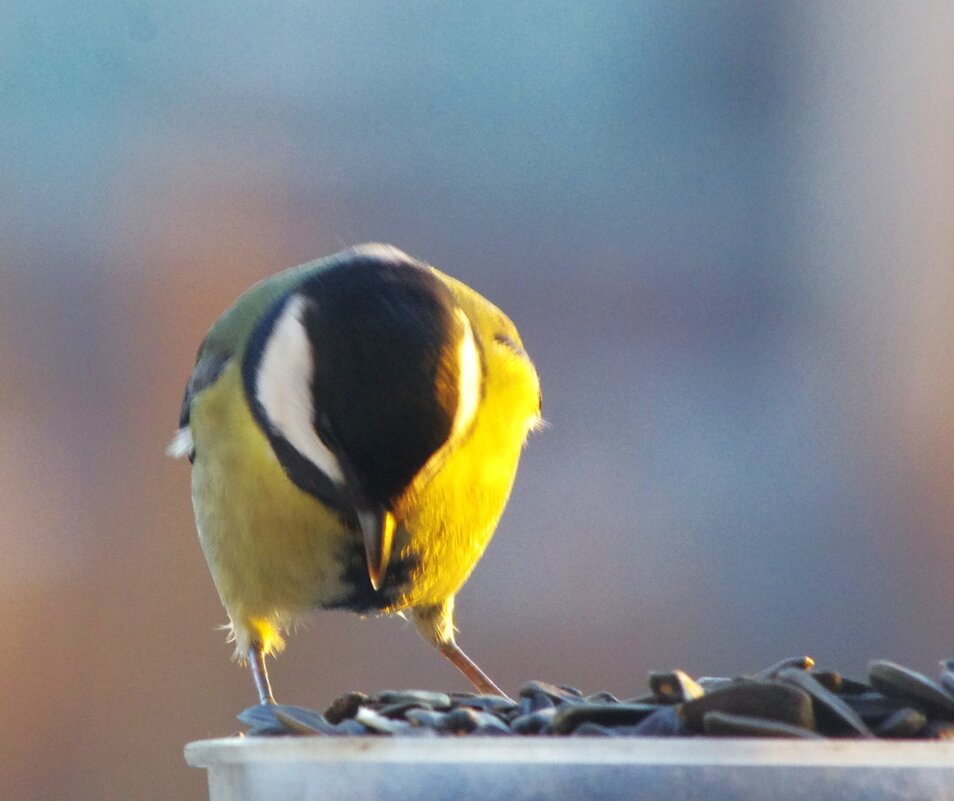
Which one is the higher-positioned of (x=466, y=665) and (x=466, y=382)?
(x=466, y=382)

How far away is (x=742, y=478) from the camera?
12.6ft

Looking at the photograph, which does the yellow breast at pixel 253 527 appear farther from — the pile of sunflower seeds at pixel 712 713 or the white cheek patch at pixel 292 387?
the pile of sunflower seeds at pixel 712 713

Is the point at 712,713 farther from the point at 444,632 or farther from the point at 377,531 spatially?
the point at 444,632

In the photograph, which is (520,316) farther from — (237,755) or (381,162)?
(237,755)

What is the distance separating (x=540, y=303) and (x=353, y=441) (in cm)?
286

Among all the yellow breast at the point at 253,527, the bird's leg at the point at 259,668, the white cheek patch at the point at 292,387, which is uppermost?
the white cheek patch at the point at 292,387

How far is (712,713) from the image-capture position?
75 centimetres

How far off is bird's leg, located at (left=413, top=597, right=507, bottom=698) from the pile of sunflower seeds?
2.52 ft

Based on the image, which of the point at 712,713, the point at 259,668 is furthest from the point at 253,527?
the point at 712,713

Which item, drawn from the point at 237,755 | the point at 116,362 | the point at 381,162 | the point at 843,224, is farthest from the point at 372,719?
the point at 843,224

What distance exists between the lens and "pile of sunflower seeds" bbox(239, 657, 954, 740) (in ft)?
2.48

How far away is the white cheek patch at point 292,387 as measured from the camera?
4.04 ft

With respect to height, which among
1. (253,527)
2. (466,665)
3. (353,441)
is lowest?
(466,665)

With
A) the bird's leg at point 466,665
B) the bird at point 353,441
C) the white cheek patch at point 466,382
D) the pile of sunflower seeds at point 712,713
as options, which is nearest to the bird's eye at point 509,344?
the bird at point 353,441
